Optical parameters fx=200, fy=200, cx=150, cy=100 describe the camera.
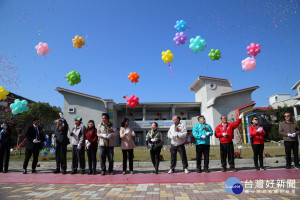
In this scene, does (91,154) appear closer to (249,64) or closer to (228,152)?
(228,152)

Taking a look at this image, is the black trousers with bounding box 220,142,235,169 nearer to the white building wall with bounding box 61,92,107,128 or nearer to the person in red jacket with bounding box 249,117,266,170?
the person in red jacket with bounding box 249,117,266,170

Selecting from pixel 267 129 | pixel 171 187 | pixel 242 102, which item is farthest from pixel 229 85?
pixel 171 187

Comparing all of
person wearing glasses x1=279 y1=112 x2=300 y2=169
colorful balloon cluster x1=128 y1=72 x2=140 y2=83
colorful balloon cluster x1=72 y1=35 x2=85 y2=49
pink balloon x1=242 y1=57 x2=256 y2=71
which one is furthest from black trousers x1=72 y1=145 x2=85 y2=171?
pink balloon x1=242 y1=57 x2=256 y2=71

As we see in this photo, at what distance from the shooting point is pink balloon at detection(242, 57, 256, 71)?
33.7ft

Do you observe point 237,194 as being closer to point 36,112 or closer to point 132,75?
point 132,75

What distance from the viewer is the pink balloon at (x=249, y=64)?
10.3 meters

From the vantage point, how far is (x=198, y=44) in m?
10.2

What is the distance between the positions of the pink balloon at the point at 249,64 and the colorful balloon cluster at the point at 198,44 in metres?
2.35

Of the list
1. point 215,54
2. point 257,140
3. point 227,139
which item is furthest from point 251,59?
point 227,139

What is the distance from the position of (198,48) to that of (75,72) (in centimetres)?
741

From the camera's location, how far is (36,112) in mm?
28609

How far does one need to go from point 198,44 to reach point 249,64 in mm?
2836

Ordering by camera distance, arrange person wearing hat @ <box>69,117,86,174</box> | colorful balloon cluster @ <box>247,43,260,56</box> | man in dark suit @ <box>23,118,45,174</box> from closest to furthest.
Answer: person wearing hat @ <box>69,117,86,174</box> < man in dark suit @ <box>23,118,45,174</box> < colorful balloon cluster @ <box>247,43,260,56</box>

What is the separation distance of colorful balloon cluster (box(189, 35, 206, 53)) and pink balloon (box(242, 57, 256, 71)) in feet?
7.72
